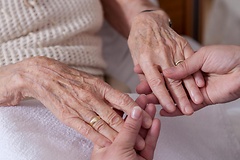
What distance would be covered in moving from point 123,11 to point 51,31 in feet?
0.96

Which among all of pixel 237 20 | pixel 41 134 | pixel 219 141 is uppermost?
pixel 41 134

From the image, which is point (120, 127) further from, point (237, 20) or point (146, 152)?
point (237, 20)

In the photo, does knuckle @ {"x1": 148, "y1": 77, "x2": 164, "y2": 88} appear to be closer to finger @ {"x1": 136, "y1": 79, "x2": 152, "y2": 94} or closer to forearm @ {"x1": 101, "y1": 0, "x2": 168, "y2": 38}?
finger @ {"x1": 136, "y1": 79, "x2": 152, "y2": 94}

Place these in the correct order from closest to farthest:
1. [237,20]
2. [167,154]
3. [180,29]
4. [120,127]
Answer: [120,127] < [167,154] < [237,20] < [180,29]

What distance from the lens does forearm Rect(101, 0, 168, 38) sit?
1.22 meters

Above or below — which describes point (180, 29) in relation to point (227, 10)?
below

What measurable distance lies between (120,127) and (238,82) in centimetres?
28

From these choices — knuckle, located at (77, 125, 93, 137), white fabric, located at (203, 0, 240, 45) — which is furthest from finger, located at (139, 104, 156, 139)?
white fabric, located at (203, 0, 240, 45)

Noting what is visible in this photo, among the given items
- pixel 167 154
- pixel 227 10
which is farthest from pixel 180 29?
pixel 167 154

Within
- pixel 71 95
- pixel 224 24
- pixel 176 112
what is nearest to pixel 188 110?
pixel 176 112

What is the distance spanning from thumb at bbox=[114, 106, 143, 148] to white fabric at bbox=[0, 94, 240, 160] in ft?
0.37

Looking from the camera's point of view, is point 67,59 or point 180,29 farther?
point 180,29

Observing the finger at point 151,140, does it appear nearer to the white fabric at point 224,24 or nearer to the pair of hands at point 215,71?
the pair of hands at point 215,71

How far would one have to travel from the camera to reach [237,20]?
1884 mm
